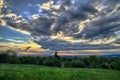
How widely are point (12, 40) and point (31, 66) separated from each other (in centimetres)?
140

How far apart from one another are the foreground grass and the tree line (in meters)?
0.34

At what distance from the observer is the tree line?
10688 millimetres

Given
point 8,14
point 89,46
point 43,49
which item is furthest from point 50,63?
point 8,14

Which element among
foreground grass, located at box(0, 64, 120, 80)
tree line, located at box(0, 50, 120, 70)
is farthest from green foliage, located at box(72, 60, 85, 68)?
foreground grass, located at box(0, 64, 120, 80)

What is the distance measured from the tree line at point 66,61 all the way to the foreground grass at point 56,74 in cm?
34

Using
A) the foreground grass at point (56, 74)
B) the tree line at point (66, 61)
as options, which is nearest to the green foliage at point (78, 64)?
the tree line at point (66, 61)

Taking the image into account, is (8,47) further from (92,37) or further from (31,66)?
(92,37)

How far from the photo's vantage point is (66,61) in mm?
11336

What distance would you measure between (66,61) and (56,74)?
1195 mm

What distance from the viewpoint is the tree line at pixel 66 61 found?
35.1 feet

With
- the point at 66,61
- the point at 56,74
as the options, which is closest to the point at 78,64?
the point at 66,61

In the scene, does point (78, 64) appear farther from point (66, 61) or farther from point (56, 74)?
point (56, 74)

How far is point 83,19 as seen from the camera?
11.2 m

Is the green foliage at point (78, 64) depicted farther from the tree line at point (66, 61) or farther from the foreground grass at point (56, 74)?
the foreground grass at point (56, 74)
